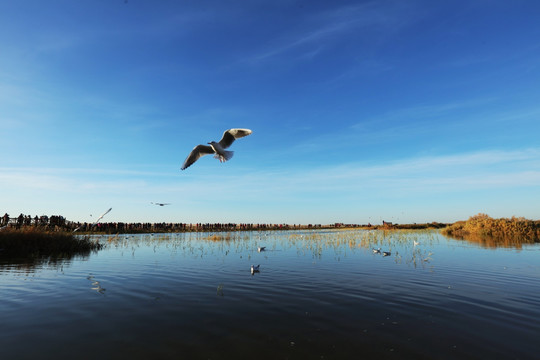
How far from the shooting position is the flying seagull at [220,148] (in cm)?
1291

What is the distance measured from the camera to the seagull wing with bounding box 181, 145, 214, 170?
44.4 feet

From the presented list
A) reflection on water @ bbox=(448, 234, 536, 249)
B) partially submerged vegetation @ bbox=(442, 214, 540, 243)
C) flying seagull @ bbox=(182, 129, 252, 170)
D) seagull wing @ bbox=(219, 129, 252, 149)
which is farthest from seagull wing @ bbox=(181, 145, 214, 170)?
partially submerged vegetation @ bbox=(442, 214, 540, 243)

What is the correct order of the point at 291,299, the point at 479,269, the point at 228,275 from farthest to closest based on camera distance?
the point at 479,269, the point at 228,275, the point at 291,299

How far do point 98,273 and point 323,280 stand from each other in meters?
10.5

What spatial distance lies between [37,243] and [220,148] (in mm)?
18842

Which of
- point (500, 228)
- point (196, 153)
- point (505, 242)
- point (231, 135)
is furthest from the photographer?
point (500, 228)

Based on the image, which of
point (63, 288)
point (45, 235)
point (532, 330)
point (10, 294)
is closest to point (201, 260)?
point (63, 288)

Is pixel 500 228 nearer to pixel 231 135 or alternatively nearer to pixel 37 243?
pixel 231 135

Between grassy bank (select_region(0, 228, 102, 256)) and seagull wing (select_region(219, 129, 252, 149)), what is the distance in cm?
1716

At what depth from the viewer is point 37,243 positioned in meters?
22.5

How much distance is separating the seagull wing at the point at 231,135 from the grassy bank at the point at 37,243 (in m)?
17.2

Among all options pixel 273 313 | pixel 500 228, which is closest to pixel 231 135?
pixel 273 313

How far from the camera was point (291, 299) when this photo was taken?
954 centimetres

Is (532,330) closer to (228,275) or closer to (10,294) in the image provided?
(228,275)
